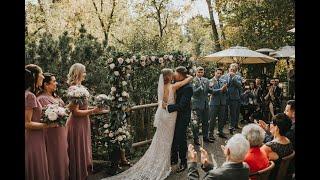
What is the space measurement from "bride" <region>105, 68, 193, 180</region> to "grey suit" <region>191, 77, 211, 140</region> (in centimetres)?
139

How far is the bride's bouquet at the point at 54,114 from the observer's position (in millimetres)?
4211

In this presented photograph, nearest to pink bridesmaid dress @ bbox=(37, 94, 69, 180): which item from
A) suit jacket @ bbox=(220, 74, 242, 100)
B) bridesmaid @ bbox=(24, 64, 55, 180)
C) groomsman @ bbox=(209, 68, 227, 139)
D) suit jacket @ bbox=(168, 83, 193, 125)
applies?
bridesmaid @ bbox=(24, 64, 55, 180)

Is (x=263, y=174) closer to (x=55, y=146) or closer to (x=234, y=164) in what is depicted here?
(x=234, y=164)

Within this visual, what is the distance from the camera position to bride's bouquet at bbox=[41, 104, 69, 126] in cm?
421

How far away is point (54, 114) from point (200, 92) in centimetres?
380

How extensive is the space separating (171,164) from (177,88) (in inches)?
46.7

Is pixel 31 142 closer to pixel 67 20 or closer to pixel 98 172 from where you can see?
pixel 98 172

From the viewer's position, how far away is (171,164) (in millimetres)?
6234

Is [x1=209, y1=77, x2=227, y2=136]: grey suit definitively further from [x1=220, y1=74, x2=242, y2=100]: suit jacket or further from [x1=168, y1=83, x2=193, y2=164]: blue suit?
[x1=168, y1=83, x2=193, y2=164]: blue suit

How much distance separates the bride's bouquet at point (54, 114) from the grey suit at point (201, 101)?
142 inches

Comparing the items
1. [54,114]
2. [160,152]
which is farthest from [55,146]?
[160,152]

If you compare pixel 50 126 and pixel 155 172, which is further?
pixel 155 172

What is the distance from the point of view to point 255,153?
11.3ft
